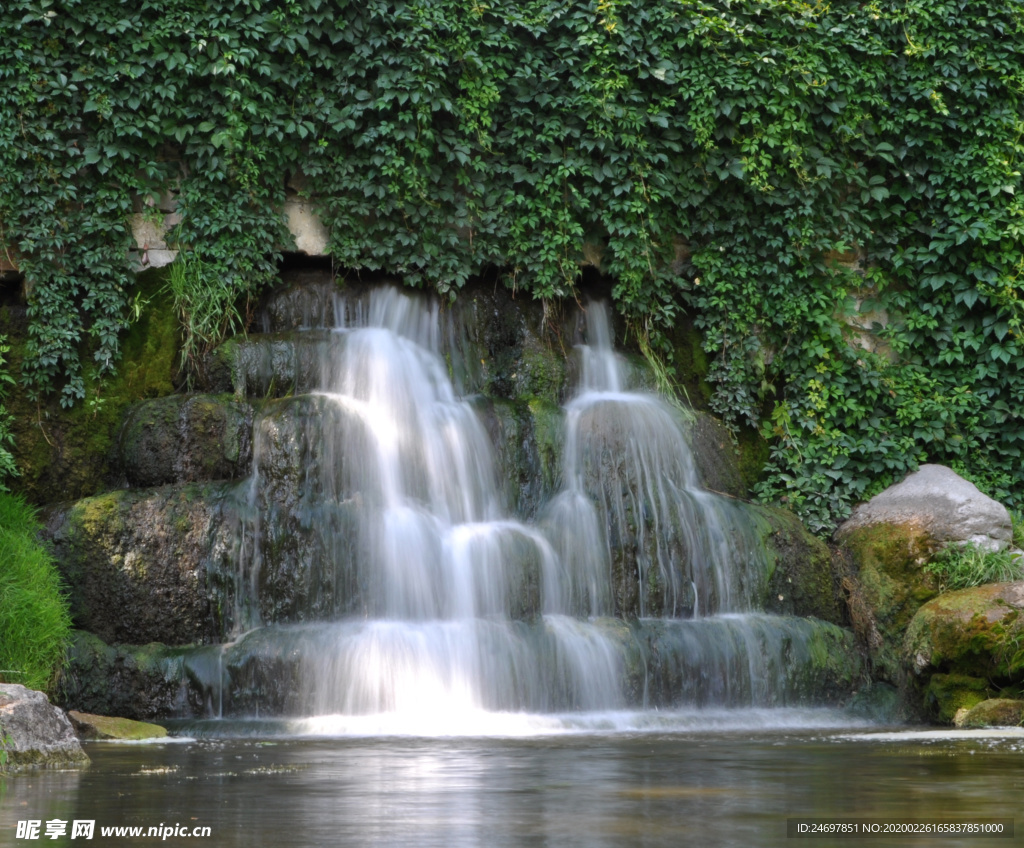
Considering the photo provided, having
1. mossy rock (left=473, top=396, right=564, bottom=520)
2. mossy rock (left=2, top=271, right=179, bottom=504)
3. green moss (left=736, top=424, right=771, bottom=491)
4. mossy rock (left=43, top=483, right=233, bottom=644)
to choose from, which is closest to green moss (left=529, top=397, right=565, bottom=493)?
mossy rock (left=473, top=396, right=564, bottom=520)

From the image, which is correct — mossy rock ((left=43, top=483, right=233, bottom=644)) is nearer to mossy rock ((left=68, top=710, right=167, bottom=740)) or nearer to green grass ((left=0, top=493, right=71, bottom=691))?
green grass ((left=0, top=493, right=71, bottom=691))

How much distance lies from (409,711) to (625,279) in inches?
197

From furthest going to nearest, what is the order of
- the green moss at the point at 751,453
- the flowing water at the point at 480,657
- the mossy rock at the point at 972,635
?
the green moss at the point at 751,453
the mossy rock at the point at 972,635
the flowing water at the point at 480,657

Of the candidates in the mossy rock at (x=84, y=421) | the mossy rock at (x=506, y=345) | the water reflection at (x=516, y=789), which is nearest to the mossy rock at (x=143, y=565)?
the mossy rock at (x=84, y=421)

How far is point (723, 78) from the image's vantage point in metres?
10.8

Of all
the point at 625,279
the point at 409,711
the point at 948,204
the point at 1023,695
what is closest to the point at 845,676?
the point at 1023,695

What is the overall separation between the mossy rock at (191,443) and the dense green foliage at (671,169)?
1.40m

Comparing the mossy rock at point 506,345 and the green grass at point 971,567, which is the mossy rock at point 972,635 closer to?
the green grass at point 971,567

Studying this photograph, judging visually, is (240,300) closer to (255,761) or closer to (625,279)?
(625,279)

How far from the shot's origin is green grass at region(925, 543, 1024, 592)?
9.12 meters

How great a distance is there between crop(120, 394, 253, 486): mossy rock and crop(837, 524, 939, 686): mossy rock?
199 inches

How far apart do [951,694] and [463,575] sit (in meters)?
3.61

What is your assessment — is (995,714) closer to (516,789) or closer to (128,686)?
(516,789)

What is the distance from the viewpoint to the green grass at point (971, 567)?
29.9ft
